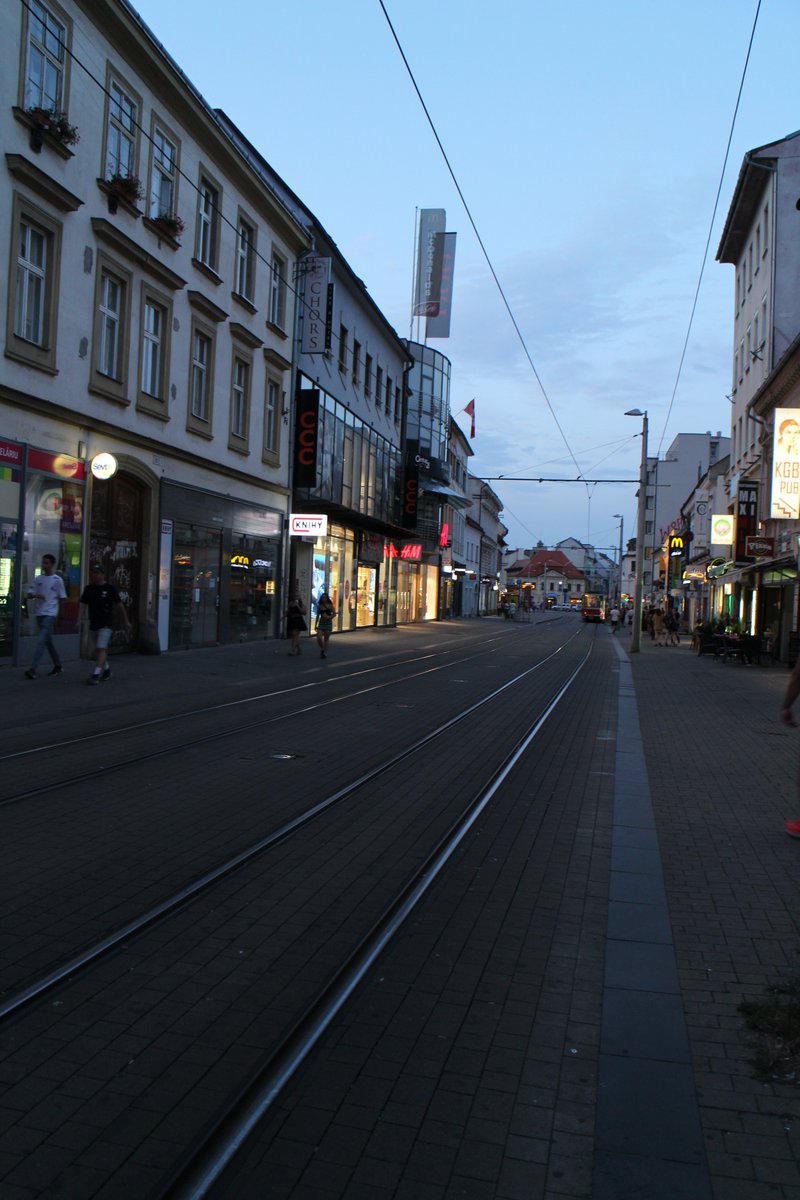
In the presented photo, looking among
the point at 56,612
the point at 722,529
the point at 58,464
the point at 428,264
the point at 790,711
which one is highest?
the point at 428,264

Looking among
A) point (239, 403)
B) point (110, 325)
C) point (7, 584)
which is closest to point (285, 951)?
point (7, 584)

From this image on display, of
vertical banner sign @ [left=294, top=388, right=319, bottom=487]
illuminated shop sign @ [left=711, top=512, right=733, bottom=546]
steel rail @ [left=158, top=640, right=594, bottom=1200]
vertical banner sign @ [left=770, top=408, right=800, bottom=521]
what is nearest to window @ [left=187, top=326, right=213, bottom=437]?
vertical banner sign @ [left=294, top=388, right=319, bottom=487]

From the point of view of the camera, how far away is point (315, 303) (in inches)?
1148

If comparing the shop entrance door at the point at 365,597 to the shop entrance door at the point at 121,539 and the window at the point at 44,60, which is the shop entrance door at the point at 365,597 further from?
the window at the point at 44,60

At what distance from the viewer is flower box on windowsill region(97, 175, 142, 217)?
59.7 ft

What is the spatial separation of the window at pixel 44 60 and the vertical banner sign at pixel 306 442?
44.7 ft

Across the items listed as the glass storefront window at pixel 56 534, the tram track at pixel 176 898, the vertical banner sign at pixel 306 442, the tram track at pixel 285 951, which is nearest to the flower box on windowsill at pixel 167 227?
the glass storefront window at pixel 56 534

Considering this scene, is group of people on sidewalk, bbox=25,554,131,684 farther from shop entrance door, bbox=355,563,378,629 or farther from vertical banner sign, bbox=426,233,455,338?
vertical banner sign, bbox=426,233,455,338

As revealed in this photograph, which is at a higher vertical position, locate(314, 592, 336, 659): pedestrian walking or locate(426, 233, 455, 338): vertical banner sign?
locate(426, 233, 455, 338): vertical banner sign

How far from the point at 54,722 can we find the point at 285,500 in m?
18.9

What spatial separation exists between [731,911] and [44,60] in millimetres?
16511

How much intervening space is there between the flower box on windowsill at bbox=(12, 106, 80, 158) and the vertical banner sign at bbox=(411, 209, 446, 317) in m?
34.3

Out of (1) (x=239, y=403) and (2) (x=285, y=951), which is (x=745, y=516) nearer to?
(1) (x=239, y=403)

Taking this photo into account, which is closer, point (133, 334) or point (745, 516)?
point (133, 334)
